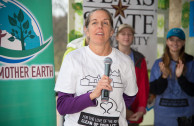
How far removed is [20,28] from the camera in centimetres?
225

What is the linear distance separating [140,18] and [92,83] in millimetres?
2464

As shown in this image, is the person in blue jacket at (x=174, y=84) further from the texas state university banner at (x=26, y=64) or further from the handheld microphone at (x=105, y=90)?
the handheld microphone at (x=105, y=90)

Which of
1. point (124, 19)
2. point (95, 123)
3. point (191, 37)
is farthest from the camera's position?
point (191, 37)

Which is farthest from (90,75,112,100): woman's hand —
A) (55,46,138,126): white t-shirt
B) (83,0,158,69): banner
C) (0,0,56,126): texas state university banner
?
(83,0,158,69): banner

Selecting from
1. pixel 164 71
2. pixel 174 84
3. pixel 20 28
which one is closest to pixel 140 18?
pixel 164 71

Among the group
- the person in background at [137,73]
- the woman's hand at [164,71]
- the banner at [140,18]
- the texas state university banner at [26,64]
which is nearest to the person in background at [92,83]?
the texas state university banner at [26,64]

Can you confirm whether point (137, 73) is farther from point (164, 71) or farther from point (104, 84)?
point (104, 84)

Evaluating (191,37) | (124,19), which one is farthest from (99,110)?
(191,37)

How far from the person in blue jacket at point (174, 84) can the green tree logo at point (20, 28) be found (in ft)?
5.58

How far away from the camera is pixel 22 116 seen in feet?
7.58

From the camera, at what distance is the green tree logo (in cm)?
221

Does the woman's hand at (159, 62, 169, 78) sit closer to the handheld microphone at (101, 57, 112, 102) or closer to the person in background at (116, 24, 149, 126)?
the person in background at (116, 24, 149, 126)

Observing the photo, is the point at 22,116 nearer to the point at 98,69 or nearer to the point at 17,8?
the point at 17,8

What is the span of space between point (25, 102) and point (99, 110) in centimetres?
133
